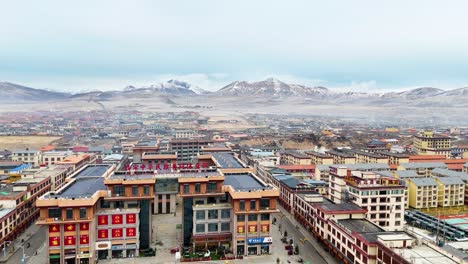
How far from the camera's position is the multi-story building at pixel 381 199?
151 ft

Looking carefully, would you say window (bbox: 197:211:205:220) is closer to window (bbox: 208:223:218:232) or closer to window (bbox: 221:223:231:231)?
window (bbox: 208:223:218:232)

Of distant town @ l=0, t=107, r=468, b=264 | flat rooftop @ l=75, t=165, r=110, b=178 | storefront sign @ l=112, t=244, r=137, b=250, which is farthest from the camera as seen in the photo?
flat rooftop @ l=75, t=165, r=110, b=178

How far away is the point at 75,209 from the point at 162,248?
1058cm

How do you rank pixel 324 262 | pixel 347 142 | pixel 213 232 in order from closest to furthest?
pixel 324 262, pixel 213 232, pixel 347 142

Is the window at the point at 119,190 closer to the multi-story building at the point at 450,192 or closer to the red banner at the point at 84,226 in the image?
the red banner at the point at 84,226

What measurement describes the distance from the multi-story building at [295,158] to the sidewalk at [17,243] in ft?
181

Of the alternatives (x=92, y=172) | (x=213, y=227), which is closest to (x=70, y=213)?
(x=213, y=227)

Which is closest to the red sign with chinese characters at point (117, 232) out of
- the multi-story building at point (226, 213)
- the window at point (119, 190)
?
the window at point (119, 190)

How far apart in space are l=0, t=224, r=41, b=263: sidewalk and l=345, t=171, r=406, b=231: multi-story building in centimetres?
3921

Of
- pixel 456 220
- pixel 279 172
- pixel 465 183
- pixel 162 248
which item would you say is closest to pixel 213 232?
pixel 162 248

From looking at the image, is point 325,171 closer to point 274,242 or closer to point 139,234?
point 274,242

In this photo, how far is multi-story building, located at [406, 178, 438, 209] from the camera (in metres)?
59.6

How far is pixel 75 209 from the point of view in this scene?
37.8 m

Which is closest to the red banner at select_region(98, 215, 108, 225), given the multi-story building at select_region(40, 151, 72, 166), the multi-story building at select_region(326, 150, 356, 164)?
the multi-story building at select_region(40, 151, 72, 166)
